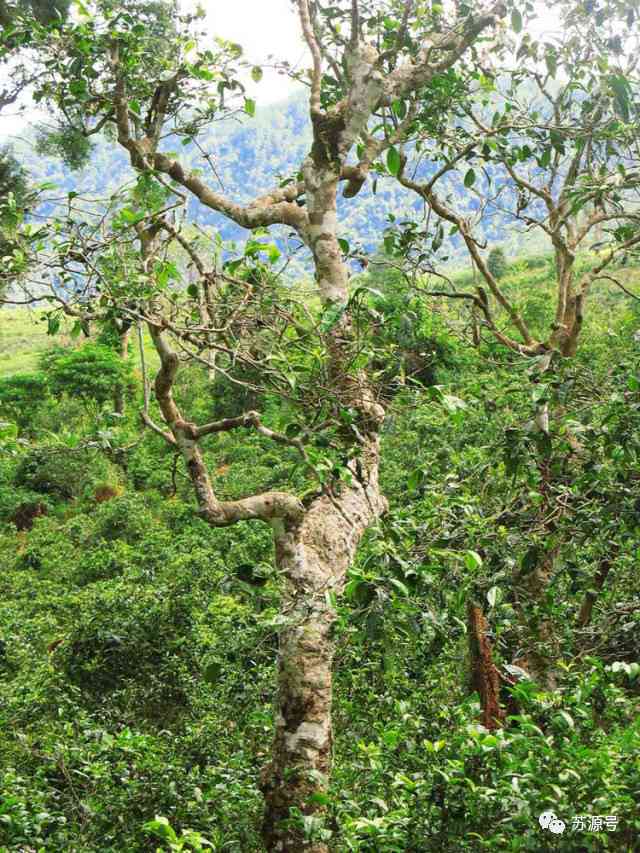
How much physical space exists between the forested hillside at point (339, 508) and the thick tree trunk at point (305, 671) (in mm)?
14

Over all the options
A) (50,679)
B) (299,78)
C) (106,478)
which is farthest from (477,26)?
(106,478)

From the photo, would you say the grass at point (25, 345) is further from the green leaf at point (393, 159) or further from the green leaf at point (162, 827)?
the green leaf at point (162, 827)

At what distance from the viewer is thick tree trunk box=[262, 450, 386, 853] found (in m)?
3.42

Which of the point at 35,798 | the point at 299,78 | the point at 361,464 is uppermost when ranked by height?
the point at 299,78

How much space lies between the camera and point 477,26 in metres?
4.20

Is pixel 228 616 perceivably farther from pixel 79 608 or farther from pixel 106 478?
pixel 106 478

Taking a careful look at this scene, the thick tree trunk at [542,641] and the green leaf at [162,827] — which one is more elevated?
the thick tree trunk at [542,641]

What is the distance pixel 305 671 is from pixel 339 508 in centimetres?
83

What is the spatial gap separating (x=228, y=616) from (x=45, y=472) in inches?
391

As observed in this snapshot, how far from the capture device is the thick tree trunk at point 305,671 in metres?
3.42

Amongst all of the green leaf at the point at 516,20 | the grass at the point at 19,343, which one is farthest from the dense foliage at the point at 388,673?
the grass at the point at 19,343

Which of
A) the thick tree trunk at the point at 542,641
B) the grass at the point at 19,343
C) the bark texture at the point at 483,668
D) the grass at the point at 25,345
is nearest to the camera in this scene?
the thick tree trunk at the point at 542,641

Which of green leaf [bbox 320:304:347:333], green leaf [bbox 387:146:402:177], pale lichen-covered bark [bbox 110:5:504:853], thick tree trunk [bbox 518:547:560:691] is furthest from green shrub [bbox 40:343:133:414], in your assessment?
green leaf [bbox 387:146:402:177]

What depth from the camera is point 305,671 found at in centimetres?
362
